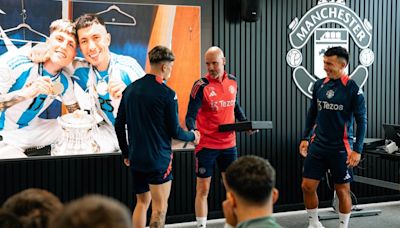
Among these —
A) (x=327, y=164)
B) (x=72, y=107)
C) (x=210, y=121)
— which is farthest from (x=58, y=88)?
(x=327, y=164)

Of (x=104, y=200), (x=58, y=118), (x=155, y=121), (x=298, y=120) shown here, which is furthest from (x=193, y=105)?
Result: (x=104, y=200)

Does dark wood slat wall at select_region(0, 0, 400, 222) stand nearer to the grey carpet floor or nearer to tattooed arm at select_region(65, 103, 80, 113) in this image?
the grey carpet floor

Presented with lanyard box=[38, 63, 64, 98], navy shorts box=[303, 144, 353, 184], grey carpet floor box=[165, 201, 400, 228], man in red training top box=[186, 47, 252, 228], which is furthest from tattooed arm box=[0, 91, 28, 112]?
navy shorts box=[303, 144, 353, 184]

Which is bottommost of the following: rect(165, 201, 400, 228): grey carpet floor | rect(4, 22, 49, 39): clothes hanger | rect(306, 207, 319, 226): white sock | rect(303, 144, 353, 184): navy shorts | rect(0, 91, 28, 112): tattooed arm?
rect(165, 201, 400, 228): grey carpet floor

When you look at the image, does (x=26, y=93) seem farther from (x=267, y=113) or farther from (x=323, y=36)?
(x=323, y=36)

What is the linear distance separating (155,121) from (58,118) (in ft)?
5.09

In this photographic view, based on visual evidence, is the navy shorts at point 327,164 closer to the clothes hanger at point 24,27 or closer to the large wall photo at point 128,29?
the large wall photo at point 128,29

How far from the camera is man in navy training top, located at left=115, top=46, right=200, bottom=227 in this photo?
369 cm

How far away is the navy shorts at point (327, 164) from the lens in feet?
14.8

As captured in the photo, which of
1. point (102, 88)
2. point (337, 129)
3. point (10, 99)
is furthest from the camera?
point (102, 88)

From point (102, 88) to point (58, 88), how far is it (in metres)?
0.41

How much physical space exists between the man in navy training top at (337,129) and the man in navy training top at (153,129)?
53.6 inches

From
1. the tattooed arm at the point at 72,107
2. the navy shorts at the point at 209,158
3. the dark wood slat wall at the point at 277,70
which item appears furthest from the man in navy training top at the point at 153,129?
the dark wood slat wall at the point at 277,70

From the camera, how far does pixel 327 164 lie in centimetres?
461
